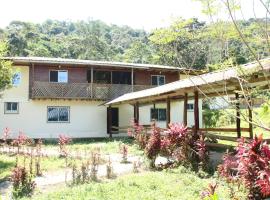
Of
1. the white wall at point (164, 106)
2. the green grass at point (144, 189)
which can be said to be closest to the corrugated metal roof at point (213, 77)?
the green grass at point (144, 189)

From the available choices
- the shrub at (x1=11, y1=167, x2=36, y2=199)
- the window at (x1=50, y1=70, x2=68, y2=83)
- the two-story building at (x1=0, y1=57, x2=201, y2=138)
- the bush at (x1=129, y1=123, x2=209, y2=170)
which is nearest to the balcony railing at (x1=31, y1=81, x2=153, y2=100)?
the two-story building at (x1=0, y1=57, x2=201, y2=138)

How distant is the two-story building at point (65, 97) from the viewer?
27.5 metres

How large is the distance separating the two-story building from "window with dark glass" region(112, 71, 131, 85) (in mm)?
72

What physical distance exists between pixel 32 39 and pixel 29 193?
60.1m

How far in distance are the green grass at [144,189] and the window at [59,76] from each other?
1850 cm

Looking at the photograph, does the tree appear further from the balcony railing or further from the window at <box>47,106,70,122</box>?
the window at <box>47,106,70,122</box>

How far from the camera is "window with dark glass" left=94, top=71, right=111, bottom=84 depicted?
1198 inches

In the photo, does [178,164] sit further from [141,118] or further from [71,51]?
[71,51]

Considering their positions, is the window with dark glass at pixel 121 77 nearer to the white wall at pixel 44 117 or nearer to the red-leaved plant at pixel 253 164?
the white wall at pixel 44 117

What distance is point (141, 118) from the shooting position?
30.6 metres

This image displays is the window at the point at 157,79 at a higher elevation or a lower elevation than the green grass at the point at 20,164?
higher

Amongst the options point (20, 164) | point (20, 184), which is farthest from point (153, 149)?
point (20, 164)

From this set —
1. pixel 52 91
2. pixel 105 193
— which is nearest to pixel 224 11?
pixel 105 193

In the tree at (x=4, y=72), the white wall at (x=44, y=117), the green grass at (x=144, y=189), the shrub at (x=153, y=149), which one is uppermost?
the tree at (x=4, y=72)
